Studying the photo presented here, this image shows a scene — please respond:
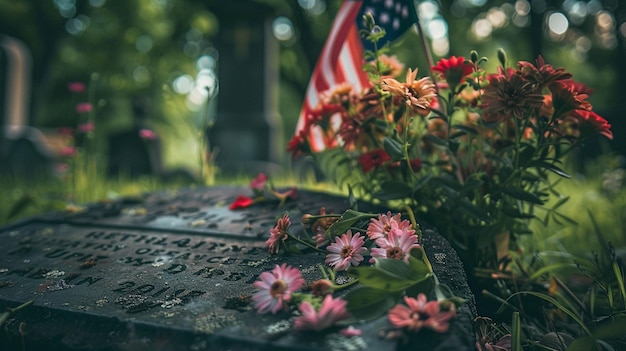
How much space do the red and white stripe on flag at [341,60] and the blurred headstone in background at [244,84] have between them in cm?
487

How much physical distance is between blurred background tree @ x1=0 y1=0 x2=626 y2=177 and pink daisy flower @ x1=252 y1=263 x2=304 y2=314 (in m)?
7.97

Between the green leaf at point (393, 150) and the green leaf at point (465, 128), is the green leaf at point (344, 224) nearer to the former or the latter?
the green leaf at point (393, 150)

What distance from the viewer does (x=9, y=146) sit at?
22.9 ft

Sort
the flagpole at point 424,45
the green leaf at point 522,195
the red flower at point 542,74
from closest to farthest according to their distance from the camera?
1. the red flower at point 542,74
2. the green leaf at point 522,195
3. the flagpole at point 424,45

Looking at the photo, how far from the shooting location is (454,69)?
143cm

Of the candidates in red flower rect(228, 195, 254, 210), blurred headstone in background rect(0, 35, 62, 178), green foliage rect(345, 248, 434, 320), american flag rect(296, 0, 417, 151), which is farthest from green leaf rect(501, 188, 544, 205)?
blurred headstone in background rect(0, 35, 62, 178)

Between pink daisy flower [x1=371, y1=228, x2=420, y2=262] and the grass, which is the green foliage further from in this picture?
the grass

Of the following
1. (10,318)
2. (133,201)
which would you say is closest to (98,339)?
(10,318)

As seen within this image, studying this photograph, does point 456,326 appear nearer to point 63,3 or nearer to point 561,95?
point 561,95

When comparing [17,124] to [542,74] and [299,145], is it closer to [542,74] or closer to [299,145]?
[299,145]

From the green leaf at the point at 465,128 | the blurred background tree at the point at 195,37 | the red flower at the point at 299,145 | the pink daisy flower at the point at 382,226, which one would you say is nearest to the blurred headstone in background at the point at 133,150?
the blurred background tree at the point at 195,37

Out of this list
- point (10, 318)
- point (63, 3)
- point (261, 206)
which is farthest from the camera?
point (63, 3)

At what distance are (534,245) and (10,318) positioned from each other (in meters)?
2.02

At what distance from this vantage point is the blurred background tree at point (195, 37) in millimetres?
9727
